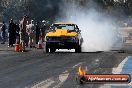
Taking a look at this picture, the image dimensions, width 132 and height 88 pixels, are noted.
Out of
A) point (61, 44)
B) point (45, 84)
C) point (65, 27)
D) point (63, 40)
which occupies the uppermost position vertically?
point (65, 27)

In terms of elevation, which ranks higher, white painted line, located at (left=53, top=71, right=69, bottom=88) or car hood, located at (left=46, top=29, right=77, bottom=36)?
car hood, located at (left=46, top=29, right=77, bottom=36)

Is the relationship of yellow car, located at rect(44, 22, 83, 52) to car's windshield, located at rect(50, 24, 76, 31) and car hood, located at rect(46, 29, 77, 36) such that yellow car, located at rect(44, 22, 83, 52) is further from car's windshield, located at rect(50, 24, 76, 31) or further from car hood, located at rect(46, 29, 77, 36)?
car's windshield, located at rect(50, 24, 76, 31)

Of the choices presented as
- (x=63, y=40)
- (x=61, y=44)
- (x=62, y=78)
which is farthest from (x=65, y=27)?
(x=62, y=78)

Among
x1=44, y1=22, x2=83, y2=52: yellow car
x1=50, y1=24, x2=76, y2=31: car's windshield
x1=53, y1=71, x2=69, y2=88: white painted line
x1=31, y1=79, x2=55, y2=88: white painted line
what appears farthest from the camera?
x1=50, y1=24, x2=76, y2=31: car's windshield

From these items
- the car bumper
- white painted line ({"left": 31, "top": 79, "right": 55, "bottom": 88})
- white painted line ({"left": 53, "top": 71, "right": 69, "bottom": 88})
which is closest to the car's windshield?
the car bumper

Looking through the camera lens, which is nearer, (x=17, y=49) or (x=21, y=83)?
(x=21, y=83)

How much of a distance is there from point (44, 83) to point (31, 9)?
77702 mm

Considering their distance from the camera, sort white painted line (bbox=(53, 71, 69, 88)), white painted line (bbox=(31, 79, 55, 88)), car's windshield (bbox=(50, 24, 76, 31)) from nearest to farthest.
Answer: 1. white painted line (bbox=(31, 79, 55, 88))
2. white painted line (bbox=(53, 71, 69, 88))
3. car's windshield (bbox=(50, 24, 76, 31))

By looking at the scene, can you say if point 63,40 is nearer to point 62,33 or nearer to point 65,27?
point 62,33

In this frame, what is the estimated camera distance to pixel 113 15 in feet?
417

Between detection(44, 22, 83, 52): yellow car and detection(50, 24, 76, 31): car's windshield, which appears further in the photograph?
detection(50, 24, 76, 31): car's windshield

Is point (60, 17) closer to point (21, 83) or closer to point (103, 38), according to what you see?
point (103, 38)

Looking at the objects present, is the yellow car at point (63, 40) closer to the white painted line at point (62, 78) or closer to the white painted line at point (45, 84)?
the white painted line at point (62, 78)

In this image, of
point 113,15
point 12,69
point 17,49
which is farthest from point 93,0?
point 12,69
